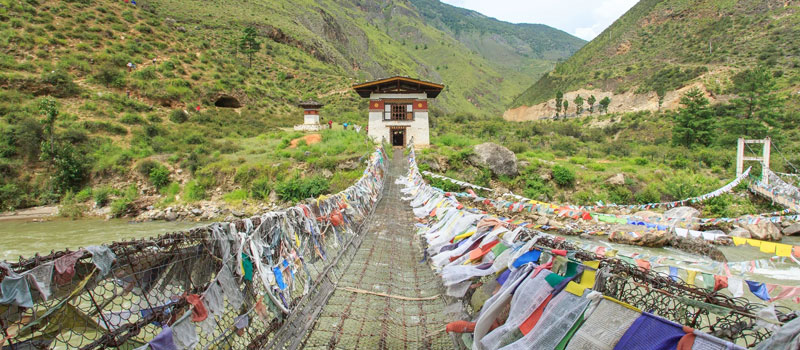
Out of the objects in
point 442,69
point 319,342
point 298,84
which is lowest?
point 319,342

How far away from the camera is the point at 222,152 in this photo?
23609mm

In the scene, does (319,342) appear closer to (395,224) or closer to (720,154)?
(395,224)

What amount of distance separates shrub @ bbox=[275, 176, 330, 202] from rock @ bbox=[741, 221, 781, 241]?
730 inches

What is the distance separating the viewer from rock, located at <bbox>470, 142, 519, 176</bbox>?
21297 millimetres

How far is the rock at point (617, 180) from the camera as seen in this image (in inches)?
792

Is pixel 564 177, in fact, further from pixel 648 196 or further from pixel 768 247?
pixel 768 247

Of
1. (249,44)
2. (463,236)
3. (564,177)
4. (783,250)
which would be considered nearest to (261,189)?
(463,236)

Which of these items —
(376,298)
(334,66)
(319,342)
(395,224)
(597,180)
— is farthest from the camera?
(334,66)

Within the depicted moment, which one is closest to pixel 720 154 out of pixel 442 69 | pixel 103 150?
pixel 103 150

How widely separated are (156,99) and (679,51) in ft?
246

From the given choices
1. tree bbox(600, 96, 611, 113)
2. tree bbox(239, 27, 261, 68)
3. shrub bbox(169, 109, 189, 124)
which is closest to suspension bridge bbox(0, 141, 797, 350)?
shrub bbox(169, 109, 189, 124)

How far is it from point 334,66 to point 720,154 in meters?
56.0

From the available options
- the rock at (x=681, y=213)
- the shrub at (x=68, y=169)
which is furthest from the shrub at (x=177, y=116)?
the rock at (x=681, y=213)

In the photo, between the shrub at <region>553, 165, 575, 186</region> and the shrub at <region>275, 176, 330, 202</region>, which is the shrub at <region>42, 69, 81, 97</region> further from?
the shrub at <region>553, 165, 575, 186</region>
